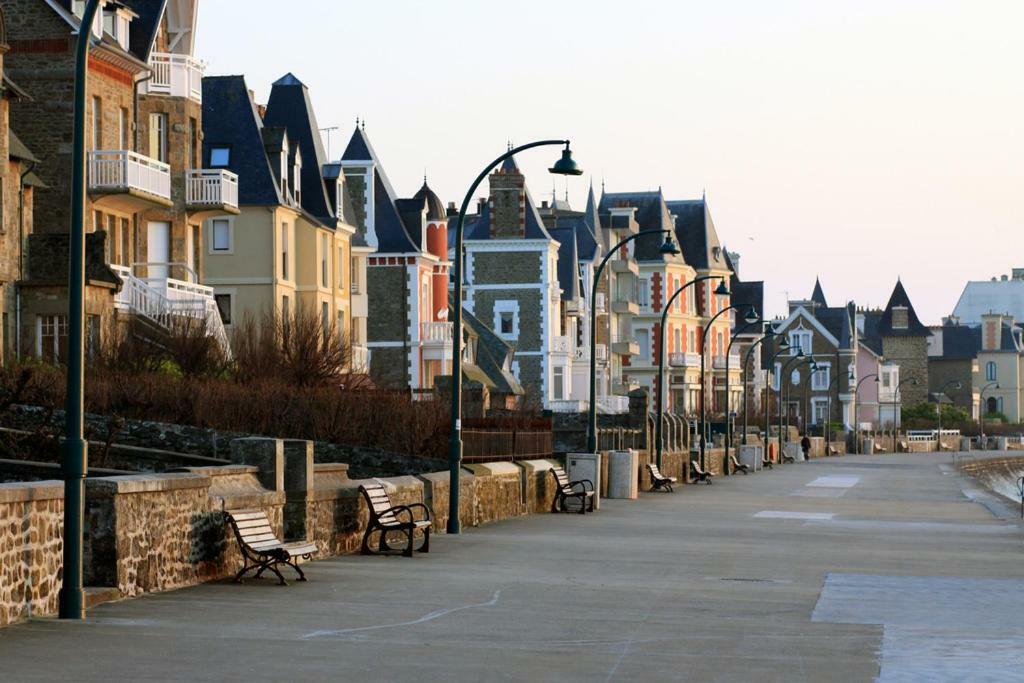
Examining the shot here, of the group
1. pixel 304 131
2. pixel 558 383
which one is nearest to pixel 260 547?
pixel 304 131

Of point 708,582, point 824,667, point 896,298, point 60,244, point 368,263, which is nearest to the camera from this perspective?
point 824,667

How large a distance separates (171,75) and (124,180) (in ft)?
17.7

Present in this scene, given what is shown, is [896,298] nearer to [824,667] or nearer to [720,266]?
[720,266]

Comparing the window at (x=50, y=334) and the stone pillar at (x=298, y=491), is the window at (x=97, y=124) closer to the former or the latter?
→ the window at (x=50, y=334)

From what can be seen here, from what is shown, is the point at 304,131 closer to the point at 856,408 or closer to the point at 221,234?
the point at 221,234

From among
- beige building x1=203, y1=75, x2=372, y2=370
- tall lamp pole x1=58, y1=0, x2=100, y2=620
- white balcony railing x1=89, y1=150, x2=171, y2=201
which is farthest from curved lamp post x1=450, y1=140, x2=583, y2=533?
beige building x1=203, y1=75, x2=372, y2=370

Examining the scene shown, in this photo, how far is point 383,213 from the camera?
66188 mm

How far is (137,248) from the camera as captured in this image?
44312 millimetres

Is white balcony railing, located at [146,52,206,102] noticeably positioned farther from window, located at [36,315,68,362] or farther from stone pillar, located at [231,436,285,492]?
stone pillar, located at [231,436,285,492]

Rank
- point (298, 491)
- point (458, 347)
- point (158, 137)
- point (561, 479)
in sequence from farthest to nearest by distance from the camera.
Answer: point (158, 137) → point (561, 479) → point (458, 347) → point (298, 491)

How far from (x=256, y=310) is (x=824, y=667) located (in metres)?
40.8

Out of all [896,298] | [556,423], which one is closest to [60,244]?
[556,423]

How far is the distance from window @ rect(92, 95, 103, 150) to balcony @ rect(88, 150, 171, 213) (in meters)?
0.54

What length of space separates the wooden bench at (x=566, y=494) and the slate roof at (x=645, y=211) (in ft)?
242
